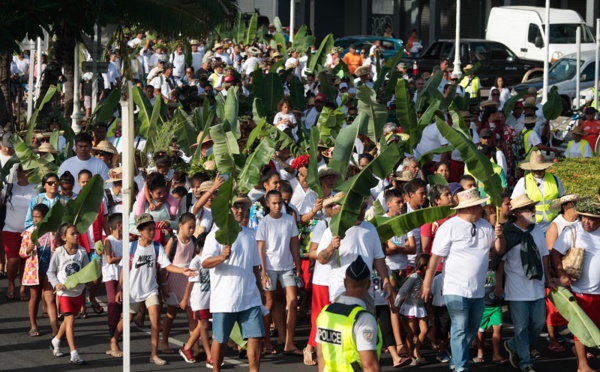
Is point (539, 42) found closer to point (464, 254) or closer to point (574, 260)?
point (574, 260)

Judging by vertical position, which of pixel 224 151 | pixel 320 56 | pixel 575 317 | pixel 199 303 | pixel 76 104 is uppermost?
pixel 320 56

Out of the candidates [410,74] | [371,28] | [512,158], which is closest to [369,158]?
[512,158]

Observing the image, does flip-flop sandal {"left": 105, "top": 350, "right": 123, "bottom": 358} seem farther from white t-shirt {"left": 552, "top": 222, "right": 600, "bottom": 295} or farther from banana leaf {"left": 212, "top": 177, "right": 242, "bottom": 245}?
white t-shirt {"left": 552, "top": 222, "right": 600, "bottom": 295}

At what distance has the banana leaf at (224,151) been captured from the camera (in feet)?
42.4

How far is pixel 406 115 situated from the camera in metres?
14.8

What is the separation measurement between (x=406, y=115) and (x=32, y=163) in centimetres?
459

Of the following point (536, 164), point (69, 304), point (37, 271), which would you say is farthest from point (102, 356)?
point (536, 164)

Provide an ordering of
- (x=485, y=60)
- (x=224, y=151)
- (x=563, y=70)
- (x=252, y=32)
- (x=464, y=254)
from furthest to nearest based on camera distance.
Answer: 1. (x=252, y=32)
2. (x=485, y=60)
3. (x=563, y=70)
4. (x=224, y=151)
5. (x=464, y=254)

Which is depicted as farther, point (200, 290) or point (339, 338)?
point (200, 290)

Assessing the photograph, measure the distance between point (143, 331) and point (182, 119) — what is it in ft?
13.1

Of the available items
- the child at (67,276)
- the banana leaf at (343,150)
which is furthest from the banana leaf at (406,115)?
the child at (67,276)

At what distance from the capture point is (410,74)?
1310 inches

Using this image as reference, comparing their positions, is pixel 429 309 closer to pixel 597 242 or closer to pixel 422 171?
pixel 597 242

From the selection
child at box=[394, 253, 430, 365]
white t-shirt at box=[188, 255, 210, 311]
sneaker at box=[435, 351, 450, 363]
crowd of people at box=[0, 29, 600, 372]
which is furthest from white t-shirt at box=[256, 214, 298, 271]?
sneaker at box=[435, 351, 450, 363]
